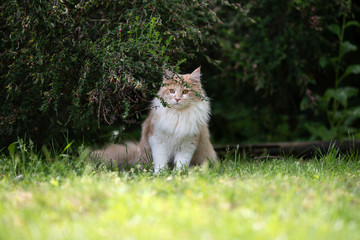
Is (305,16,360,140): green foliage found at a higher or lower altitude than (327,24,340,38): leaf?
lower

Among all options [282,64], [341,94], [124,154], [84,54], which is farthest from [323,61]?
[84,54]

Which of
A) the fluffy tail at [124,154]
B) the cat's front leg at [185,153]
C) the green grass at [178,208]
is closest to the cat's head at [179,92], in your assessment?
the cat's front leg at [185,153]

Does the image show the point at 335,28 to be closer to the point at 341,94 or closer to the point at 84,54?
the point at 341,94

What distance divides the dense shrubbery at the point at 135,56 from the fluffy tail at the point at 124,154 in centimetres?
30

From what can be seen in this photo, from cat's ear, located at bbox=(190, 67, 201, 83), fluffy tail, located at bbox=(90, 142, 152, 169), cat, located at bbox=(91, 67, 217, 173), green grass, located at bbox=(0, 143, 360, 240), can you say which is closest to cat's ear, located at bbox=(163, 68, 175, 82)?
cat, located at bbox=(91, 67, 217, 173)

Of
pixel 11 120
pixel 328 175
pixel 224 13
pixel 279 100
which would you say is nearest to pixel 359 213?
pixel 328 175

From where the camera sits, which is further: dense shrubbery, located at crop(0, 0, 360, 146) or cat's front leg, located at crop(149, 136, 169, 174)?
cat's front leg, located at crop(149, 136, 169, 174)

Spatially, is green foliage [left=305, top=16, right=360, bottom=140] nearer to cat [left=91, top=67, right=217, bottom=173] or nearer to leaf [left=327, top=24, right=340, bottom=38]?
leaf [left=327, top=24, right=340, bottom=38]

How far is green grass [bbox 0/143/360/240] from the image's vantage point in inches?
76.4

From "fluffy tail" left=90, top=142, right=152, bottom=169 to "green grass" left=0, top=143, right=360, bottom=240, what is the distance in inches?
44.5

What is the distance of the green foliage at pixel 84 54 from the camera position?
355 centimetres

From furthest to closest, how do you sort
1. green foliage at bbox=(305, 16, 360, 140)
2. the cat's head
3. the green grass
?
green foliage at bbox=(305, 16, 360, 140)
the cat's head
the green grass

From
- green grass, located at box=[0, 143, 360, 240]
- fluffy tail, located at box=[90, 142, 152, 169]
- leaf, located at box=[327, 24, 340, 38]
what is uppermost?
leaf, located at box=[327, 24, 340, 38]

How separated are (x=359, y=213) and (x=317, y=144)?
3.16 m
